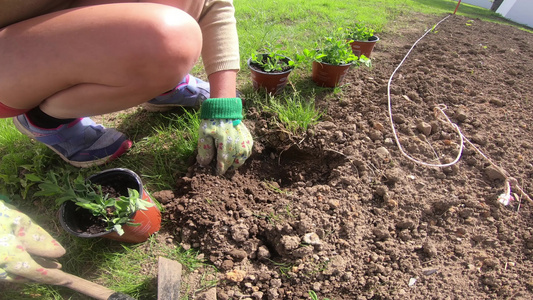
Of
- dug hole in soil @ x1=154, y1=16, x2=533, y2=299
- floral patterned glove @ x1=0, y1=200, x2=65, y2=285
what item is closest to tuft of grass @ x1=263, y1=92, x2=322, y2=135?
dug hole in soil @ x1=154, y1=16, x2=533, y2=299

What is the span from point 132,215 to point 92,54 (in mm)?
629

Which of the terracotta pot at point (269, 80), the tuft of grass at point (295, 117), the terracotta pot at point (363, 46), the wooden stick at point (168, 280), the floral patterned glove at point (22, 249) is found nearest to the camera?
the floral patterned glove at point (22, 249)

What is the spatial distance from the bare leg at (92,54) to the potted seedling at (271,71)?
29.7 inches

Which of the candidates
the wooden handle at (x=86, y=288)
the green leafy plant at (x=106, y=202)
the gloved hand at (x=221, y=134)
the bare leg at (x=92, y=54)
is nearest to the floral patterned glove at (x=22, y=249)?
the wooden handle at (x=86, y=288)

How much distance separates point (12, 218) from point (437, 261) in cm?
172

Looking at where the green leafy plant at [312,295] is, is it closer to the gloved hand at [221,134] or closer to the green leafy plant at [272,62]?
the gloved hand at [221,134]

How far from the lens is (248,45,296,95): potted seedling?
6.21ft

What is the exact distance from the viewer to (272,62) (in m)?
2.02

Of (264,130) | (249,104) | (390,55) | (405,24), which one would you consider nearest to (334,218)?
(264,130)

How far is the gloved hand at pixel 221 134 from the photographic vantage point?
1.36 m

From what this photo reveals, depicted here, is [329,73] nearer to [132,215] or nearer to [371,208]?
[371,208]

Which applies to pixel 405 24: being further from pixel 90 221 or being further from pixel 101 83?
pixel 90 221

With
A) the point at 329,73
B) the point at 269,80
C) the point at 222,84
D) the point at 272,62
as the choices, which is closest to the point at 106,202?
the point at 222,84

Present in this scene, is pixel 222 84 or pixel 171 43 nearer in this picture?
pixel 171 43
